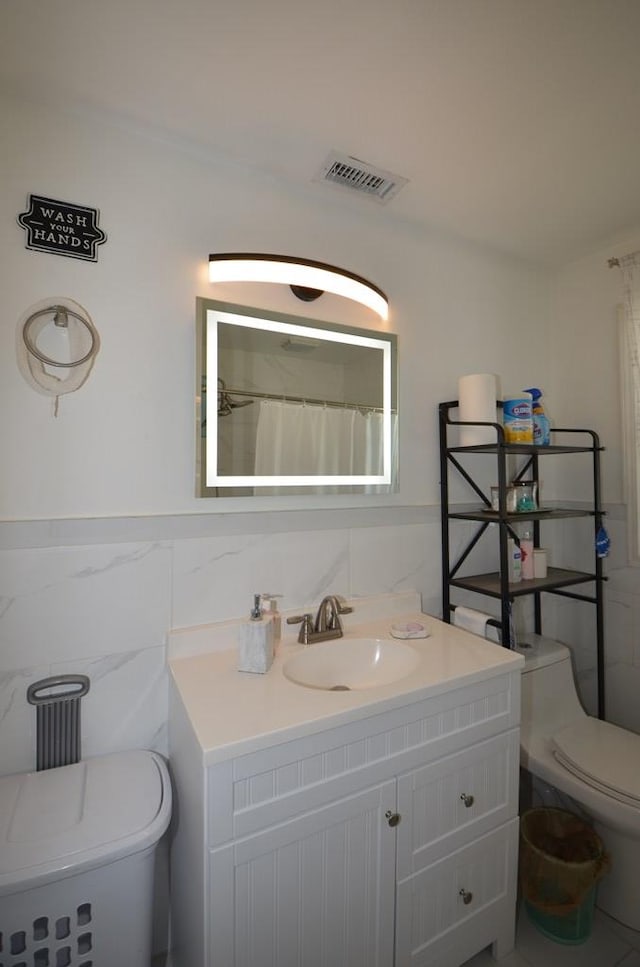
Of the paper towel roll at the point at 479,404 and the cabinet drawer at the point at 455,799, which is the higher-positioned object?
the paper towel roll at the point at 479,404

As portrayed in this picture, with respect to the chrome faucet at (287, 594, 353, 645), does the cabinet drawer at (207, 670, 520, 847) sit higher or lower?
lower

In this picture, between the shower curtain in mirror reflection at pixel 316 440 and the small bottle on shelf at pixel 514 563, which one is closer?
the shower curtain in mirror reflection at pixel 316 440

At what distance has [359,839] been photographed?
0.98m

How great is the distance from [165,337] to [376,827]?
1361 millimetres

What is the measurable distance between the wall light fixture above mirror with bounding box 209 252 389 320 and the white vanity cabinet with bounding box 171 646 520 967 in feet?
3.75

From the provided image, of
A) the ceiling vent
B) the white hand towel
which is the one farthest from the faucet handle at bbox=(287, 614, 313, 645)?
the ceiling vent

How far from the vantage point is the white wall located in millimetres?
1077

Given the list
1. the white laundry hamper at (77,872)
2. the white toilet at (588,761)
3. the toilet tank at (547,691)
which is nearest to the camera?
the white laundry hamper at (77,872)

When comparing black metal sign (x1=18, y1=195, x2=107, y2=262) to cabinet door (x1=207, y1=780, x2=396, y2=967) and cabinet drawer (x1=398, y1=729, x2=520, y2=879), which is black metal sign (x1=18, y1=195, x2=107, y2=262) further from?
cabinet drawer (x1=398, y1=729, x2=520, y2=879)

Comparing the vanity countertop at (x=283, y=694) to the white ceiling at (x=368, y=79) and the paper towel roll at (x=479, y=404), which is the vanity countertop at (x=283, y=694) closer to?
the paper towel roll at (x=479, y=404)

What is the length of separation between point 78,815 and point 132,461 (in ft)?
2.65

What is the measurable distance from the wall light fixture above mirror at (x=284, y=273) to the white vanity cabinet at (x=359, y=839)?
1.14 meters

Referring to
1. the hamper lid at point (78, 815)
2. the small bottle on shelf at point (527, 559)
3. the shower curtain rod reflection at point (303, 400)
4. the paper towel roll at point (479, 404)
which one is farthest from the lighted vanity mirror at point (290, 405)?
the hamper lid at point (78, 815)

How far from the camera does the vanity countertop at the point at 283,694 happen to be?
0.87m
